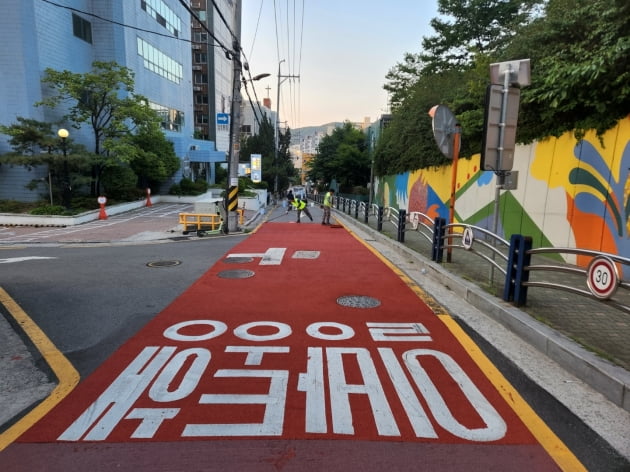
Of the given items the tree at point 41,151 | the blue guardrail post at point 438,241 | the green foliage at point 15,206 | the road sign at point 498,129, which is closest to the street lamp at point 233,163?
the blue guardrail post at point 438,241

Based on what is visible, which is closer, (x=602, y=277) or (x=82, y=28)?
(x=602, y=277)

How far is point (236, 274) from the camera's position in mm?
7633

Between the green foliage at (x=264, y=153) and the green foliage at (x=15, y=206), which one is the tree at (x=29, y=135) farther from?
the green foliage at (x=264, y=153)

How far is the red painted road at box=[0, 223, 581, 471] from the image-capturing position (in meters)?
2.53

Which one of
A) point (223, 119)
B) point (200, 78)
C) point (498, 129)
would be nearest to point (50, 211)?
point (223, 119)

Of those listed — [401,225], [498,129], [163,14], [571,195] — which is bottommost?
[401,225]

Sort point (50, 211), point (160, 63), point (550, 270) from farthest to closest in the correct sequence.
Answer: point (160, 63)
point (50, 211)
point (550, 270)

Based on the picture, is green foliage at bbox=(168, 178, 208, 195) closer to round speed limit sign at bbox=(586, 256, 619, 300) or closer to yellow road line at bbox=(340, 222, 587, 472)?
yellow road line at bbox=(340, 222, 587, 472)

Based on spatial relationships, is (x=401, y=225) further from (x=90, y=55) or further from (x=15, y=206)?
(x=90, y=55)

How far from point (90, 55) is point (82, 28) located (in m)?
1.75

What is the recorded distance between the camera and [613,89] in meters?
7.09

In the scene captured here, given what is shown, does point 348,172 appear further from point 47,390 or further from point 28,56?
point 47,390

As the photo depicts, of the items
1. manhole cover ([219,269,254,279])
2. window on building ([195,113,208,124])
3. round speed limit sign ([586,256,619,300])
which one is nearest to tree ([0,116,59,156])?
manhole cover ([219,269,254,279])

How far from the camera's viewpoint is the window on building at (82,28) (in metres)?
25.9
